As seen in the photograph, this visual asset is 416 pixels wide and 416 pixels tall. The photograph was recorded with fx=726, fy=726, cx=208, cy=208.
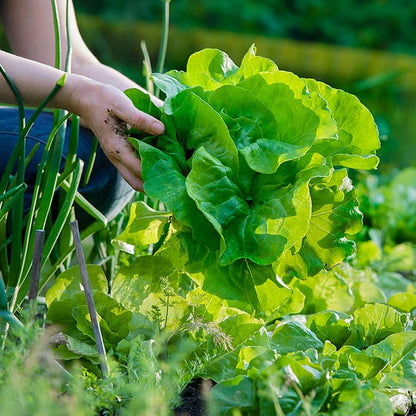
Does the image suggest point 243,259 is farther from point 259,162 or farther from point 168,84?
point 168,84

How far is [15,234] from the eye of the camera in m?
1.24

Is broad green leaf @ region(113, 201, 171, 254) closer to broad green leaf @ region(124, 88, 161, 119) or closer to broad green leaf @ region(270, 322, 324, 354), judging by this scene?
broad green leaf @ region(124, 88, 161, 119)

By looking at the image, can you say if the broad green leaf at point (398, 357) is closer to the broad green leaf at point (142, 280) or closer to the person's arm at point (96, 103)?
the broad green leaf at point (142, 280)

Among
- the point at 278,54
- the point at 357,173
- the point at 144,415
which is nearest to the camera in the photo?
the point at 144,415

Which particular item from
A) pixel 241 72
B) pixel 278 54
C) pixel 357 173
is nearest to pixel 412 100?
pixel 278 54

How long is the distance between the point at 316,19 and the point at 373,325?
190 inches

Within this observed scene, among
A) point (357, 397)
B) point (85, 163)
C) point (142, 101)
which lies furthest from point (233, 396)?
point (85, 163)

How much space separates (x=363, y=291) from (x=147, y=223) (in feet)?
2.01

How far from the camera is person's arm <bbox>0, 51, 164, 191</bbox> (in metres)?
1.18

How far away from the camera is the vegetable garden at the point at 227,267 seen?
107 centimetres

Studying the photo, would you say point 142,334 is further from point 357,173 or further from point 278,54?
point 278,54

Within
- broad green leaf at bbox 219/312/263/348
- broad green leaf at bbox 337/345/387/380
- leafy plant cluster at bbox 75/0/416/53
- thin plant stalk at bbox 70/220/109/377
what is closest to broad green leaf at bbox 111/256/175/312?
broad green leaf at bbox 219/312/263/348

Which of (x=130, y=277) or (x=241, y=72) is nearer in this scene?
(x=241, y=72)

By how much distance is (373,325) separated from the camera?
140cm
